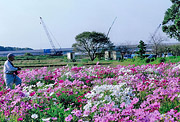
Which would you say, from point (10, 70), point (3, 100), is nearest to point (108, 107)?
point (3, 100)

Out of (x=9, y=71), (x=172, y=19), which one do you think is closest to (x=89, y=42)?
(x=172, y=19)

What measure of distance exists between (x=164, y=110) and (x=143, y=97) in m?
0.93

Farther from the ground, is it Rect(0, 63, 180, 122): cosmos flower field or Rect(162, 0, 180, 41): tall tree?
Rect(162, 0, 180, 41): tall tree

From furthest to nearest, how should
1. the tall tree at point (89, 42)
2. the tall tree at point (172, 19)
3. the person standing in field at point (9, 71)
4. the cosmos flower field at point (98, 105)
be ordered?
the tall tree at point (89, 42)
the tall tree at point (172, 19)
the person standing in field at point (9, 71)
the cosmos flower field at point (98, 105)

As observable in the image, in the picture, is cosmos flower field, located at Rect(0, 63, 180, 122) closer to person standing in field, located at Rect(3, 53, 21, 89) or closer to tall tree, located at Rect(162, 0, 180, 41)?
person standing in field, located at Rect(3, 53, 21, 89)

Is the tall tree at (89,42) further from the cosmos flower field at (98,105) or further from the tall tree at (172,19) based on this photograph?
the cosmos flower field at (98,105)

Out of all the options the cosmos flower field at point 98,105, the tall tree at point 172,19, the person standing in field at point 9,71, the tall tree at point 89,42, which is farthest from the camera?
the tall tree at point 89,42

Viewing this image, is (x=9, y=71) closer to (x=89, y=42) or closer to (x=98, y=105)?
(x=98, y=105)

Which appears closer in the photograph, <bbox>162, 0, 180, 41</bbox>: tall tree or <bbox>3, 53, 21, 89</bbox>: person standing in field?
<bbox>3, 53, 21, 89</bbox>: person standing in field

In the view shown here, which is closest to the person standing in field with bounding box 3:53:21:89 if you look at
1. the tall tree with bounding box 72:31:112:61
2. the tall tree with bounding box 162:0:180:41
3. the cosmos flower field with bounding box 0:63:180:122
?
the cosmos flower field with bounding box 0:63:180:122

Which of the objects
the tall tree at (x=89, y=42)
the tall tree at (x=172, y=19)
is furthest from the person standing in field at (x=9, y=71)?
the tall tree at (x=89, y=42)

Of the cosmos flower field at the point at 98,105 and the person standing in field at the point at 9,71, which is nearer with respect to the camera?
the cosmos flower field at the point at 98,105

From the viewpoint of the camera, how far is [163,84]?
530 centimetres

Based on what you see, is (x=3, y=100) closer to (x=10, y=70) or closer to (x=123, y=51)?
(x=10, y=70)
